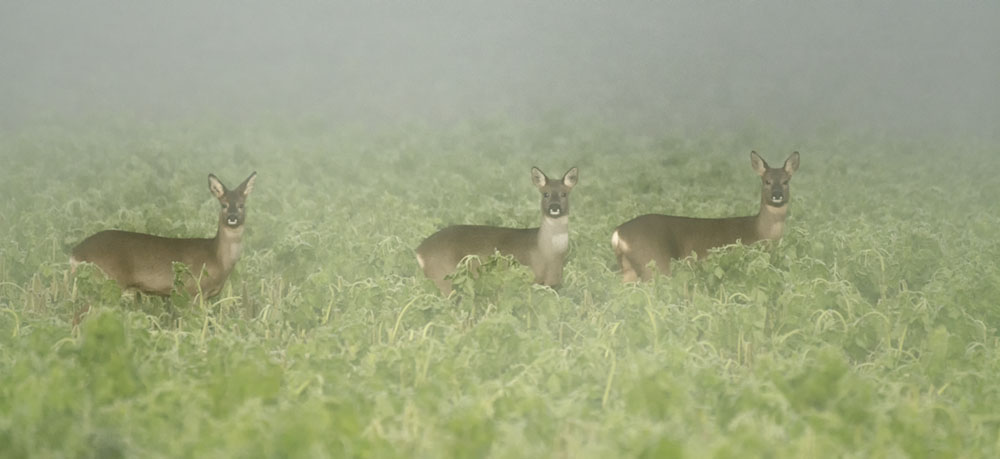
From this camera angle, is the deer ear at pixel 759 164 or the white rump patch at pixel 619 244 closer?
the white rump patch at pixel 619 244

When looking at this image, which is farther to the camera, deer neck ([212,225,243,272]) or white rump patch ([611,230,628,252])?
white rump patch ([611,230,628,252])

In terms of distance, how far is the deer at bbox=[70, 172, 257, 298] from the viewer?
727 centimetres

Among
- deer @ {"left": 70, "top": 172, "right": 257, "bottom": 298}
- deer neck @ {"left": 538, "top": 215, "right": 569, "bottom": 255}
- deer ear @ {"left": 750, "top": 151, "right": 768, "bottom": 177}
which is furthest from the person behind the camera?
deer ear @ {"left": 750, "top": 151, "right": 768, "bottom": 177}

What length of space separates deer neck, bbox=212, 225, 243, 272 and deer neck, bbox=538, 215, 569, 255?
178 centimetres

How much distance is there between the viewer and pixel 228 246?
7426 millimetres

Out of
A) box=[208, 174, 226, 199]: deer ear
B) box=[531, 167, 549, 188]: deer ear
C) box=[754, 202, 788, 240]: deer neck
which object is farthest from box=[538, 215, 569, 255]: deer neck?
box=[208, 174, 226, 199]: deer ear

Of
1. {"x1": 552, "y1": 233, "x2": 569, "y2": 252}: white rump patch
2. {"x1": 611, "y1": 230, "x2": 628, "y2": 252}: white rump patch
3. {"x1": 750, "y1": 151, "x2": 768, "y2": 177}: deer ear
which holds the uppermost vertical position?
{"x1": 750, "y1": 151, "x2": 768, "y2": 177}: deer ear

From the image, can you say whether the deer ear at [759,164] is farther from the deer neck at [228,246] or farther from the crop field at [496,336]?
the deer neck at [228,246]

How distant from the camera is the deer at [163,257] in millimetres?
7270

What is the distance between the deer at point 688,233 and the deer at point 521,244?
59 centimetres

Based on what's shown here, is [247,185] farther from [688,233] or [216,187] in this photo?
[688,233]

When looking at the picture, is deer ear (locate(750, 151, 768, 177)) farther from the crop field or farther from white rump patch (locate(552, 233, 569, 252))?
white rump patch (locate(552, 233, 569, 252))

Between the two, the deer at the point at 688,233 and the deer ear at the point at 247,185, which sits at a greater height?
the deer ear at the point at 247,185

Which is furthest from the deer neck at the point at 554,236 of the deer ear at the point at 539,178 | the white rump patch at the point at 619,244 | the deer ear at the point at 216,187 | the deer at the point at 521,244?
the deer ear at the point at 216,187
